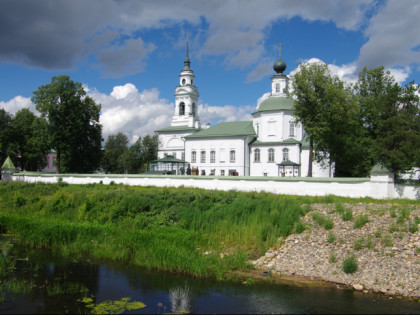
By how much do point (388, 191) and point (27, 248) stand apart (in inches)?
696

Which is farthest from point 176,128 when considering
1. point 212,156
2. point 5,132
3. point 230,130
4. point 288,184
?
point 288,184

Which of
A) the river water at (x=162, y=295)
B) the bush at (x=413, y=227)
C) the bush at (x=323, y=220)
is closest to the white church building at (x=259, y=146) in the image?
the bush at (x=323, y=220)

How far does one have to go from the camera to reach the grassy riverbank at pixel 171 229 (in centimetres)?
1103

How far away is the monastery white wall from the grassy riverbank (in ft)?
13.8

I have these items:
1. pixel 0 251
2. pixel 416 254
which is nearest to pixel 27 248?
pixel 0 251

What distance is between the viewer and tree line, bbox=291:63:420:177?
19844mm

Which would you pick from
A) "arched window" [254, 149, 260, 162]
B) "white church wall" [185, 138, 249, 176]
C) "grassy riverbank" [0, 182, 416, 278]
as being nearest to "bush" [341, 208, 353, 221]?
"grassy riverbank" [0, 182, 416, 278]

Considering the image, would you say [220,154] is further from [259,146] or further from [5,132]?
[5,132]

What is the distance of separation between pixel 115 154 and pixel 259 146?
1736 inches

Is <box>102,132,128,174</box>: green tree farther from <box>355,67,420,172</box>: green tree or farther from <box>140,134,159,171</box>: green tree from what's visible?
<box>355,67,420,172</box>: green tree

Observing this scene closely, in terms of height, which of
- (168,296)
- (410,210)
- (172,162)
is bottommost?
(168,296)

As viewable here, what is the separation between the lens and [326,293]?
8.84m

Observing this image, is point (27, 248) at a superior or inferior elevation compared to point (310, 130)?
inferior

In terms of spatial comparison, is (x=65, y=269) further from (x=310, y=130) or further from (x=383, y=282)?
(x=310, y=130)
